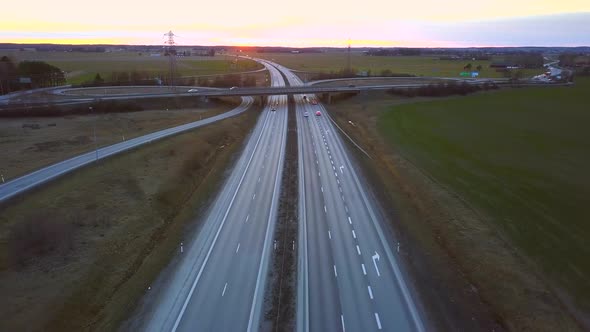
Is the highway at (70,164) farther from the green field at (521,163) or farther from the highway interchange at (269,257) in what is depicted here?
the green field at (521,163)

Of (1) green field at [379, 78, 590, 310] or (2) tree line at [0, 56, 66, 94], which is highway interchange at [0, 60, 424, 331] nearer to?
(1) green field at [379, 78, 590, 310]

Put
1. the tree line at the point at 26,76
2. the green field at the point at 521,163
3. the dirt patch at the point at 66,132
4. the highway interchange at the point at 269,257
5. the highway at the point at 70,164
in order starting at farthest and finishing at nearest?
the tree line at the point at 26,76, the dirt patch at the point at 66,132, the highway at the point at 70,164, the green field at the point at 521,163, the highway interchange at the point at 269,257

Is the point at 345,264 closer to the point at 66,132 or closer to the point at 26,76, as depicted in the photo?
the point at 66,132

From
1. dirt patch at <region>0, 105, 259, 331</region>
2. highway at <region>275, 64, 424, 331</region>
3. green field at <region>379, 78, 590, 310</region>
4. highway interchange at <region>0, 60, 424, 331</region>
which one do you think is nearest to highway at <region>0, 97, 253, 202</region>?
highway interchange at <region>0, 60, 424, 331</region>

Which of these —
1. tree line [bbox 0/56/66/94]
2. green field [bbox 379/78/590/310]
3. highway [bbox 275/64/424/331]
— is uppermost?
tree line [bbox 0/56/66/94]

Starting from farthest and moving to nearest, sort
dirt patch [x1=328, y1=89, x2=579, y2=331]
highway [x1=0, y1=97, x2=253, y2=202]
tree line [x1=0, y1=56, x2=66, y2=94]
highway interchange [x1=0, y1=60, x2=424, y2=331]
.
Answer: tree line [x1=0, y1=56, x2=66, y2=94] → highway [x1=0, y1=97, x2=253, y2=202] → highway interchange [x1=0, y1=60, x2=424, y2=331] → dirt patch [x1=328, y1=89, x2=579, y2=331]

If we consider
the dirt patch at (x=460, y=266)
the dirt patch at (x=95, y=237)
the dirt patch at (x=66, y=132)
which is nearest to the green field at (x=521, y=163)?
the dirt patch at (x=460, y=266)

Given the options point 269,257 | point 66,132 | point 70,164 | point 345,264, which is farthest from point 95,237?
point 66,132
